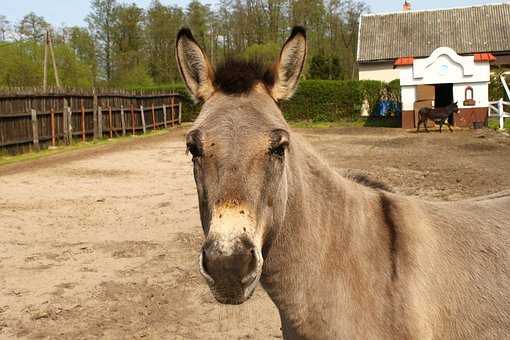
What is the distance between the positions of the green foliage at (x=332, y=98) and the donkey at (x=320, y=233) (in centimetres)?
3208

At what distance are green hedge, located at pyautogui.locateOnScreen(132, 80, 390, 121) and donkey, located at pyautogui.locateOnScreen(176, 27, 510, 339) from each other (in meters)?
31.9

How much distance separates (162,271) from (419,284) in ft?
14.4

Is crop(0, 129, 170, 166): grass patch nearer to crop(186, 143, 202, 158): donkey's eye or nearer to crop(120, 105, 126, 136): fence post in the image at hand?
crop(120, 105, 126, 136): fence post

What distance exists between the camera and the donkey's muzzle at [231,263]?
2.08 metres

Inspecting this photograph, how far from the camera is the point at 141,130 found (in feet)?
98.4

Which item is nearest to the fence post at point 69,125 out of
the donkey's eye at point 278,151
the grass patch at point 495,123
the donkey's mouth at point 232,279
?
the grass patch at point 495,123

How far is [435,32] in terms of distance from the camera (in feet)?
148

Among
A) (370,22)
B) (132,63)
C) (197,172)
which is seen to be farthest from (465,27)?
(197,172)

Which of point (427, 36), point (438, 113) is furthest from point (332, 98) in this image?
point (427, 36)

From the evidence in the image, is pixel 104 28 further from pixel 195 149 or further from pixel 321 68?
pixel 195 149

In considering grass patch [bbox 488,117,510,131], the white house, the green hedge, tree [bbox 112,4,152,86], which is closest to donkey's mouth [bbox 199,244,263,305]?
Answer: grass patch [bbox 488,117,510,131]

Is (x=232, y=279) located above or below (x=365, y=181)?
below

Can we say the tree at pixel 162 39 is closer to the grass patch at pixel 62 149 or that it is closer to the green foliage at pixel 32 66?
the green foliage at pixel 32 66

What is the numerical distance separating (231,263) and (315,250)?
777 millimetres
